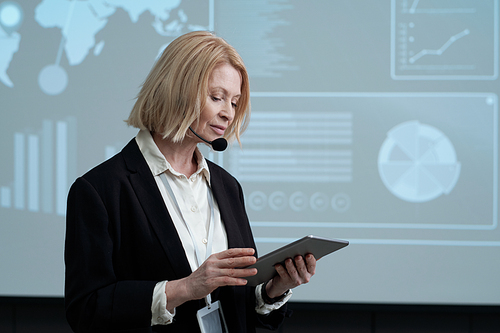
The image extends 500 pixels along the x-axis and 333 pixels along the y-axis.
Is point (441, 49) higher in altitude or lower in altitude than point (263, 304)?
higher

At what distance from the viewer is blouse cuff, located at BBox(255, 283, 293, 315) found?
116cm

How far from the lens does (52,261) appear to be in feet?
7.74

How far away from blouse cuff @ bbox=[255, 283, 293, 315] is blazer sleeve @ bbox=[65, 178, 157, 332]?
14.2 inches

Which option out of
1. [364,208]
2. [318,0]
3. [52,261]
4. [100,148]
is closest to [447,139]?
[364,208]

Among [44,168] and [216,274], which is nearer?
[216,274]

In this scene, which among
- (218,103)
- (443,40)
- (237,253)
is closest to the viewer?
(237,253)

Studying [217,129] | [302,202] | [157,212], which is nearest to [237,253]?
[157,212]

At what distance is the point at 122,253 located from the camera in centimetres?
98

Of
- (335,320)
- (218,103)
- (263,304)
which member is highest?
(218,103)

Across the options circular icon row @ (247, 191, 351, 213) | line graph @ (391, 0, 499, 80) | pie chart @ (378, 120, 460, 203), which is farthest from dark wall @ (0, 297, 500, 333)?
line graph @ (391, 0, 499, 80)

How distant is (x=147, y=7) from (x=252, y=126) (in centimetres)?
90

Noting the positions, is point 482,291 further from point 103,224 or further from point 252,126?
point 103,224

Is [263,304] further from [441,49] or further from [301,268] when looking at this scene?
[441,49]

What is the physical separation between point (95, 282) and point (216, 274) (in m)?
0.29
